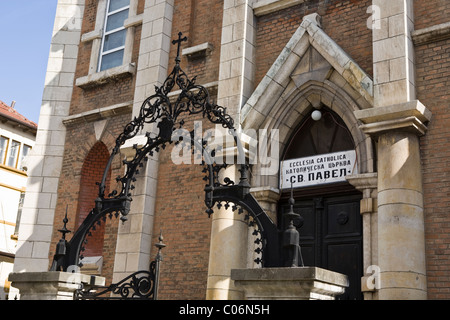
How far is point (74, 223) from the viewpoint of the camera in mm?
12828

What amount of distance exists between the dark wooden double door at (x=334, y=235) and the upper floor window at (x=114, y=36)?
633 centimetres

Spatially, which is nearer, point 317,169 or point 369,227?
point 369,227

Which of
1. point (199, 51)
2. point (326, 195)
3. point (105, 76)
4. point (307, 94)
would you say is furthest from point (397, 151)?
point (105, 76)

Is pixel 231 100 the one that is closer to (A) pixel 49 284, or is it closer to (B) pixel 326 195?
(B) pixel 326 195

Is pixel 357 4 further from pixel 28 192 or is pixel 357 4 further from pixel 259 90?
pixel 28 192

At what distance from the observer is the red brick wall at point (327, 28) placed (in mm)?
9562

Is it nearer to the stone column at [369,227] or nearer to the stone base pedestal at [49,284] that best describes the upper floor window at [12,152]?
the stone base pedestal at [49,284]

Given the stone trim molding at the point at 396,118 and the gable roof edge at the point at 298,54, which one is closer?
the stone trim molding at the point at 396,118

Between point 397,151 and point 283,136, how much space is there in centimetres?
247

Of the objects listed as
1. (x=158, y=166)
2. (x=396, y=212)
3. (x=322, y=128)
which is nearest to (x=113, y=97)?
(x=158, y=166)

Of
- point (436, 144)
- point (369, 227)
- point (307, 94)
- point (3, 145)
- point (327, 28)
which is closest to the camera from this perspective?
point (436, 144)

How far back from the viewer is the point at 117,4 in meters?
14.3

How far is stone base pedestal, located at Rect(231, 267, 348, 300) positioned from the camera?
19.5 feet

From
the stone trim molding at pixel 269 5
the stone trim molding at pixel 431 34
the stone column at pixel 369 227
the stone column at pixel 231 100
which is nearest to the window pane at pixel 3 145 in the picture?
the stone column at pixel 231 100
